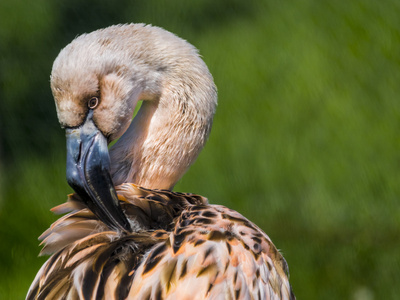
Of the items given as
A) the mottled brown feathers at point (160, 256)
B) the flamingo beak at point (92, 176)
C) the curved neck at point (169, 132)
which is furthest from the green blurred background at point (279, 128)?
the flamingo beak at point (92, 176)

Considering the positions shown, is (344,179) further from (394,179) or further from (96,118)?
(96,118)

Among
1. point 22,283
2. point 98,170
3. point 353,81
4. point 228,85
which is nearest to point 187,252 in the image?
point 98,170

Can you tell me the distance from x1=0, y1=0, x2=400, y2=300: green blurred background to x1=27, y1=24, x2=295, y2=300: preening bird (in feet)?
5.28

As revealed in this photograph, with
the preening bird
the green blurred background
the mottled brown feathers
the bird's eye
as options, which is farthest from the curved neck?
the green blurred background

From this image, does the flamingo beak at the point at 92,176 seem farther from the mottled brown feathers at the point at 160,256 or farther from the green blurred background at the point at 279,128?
the green blurred background at the point at 279,128

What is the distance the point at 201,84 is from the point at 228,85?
184 centimetres

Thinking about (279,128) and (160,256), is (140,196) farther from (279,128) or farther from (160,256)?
(279,128)

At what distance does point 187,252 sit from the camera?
6.01 ft

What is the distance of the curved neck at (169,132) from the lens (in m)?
2.18

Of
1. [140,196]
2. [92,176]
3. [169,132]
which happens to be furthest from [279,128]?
[92,176]

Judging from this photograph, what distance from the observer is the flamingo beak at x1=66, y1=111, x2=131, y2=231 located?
6.32ft

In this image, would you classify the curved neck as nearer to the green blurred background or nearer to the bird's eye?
the bird's eye

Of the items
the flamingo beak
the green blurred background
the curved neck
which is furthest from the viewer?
the green blurred background

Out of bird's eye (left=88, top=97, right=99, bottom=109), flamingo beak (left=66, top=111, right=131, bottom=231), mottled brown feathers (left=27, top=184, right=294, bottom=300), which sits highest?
bird's eye (left=88, top=97, right=99, bottom=109)
